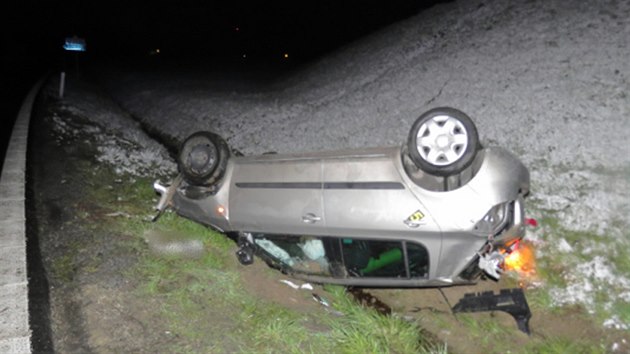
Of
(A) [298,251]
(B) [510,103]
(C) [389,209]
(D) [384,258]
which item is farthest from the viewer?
(B) [510,103]

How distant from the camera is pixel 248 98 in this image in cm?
1452

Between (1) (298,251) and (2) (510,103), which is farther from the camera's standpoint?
(2) (510,103)

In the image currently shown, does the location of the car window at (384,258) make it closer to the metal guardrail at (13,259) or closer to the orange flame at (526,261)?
the orange flame at (526,261)

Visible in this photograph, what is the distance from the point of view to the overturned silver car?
4.13 meters

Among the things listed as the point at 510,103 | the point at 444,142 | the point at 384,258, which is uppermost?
the point at 510,103

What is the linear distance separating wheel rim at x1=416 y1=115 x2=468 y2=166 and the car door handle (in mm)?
1316

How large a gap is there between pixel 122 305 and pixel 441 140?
142 inches

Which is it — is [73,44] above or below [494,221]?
above

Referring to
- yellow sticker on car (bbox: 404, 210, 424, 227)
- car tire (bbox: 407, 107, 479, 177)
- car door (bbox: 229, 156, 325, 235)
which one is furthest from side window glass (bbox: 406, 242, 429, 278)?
car door (bbox: 229, 156, 325, 235)

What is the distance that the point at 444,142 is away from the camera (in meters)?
4.21

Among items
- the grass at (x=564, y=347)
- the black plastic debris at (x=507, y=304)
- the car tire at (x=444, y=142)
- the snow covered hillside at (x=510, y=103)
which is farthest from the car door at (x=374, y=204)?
the snow covered hillside at (x=510, y=103)

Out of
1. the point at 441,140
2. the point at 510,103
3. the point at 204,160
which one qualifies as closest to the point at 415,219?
the point at 441,140

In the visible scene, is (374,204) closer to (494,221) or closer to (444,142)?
(444,142)

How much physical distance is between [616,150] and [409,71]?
5992 millimetres
